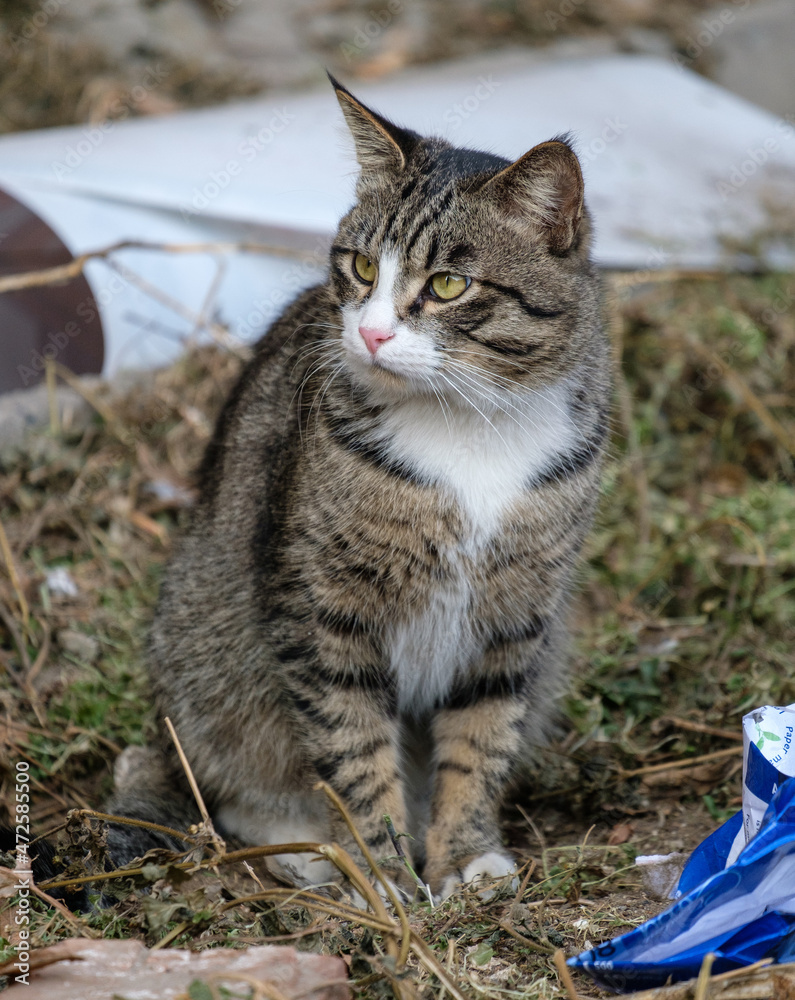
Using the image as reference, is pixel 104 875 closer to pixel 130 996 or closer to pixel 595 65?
pixel 130 996

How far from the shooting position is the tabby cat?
7.32 ft

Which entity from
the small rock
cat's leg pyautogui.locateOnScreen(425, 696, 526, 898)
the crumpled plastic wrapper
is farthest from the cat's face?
the small rock

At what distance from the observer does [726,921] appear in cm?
179

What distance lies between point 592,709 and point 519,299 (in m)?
1.38

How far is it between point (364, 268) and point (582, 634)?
1638 millimetres

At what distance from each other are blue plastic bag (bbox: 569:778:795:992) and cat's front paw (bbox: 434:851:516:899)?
57cm

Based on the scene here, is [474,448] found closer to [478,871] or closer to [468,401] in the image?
[468,401]

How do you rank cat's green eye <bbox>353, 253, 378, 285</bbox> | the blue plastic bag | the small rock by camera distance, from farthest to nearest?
the small rock, cat's green eye <bbox>353, 253, 378, 285</bbox>, the blue plastic bag

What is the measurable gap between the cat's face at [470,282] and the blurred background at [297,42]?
3887 millimetres

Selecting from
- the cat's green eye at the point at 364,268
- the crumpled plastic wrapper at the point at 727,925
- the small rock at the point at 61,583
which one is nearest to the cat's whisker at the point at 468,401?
the cat's green eye at the point at 364,268

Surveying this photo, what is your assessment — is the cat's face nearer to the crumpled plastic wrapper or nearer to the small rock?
the crumpled plastic wrapper

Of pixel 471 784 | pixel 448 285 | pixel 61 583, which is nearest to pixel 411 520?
pixel 448 285

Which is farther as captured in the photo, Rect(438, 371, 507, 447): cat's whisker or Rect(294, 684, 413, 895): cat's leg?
Rect(294, 684, 413, 895): cat's leg

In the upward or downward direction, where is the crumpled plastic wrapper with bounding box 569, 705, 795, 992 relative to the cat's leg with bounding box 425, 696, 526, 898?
upward
